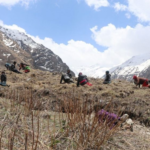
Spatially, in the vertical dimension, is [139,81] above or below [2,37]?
below

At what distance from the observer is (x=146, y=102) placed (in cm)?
722

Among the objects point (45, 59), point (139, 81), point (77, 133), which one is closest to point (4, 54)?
point (45, 59)

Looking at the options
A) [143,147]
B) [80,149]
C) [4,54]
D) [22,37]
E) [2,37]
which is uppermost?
[22,37]

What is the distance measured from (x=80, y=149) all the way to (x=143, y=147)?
4.22 feet

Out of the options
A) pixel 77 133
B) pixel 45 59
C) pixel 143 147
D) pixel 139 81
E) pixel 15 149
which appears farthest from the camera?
pixel 45 59

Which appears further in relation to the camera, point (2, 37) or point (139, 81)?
point (2, 37)

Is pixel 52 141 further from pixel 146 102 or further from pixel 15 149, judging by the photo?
pixel 146 102

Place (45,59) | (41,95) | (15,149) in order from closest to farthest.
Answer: (15,149)
(41,95)
(45,59)

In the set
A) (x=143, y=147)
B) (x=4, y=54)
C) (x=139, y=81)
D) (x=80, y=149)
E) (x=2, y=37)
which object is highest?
(x=2, y=37)

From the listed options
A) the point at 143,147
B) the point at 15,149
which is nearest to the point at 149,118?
the point at 143,147

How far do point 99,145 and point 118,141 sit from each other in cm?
69

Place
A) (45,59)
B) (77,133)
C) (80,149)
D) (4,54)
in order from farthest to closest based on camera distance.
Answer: (45,59) → (4,54) → (77,133) → (80,149)

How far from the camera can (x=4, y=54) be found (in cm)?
9794

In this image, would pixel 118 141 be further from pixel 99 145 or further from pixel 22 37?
pixel 22 37
